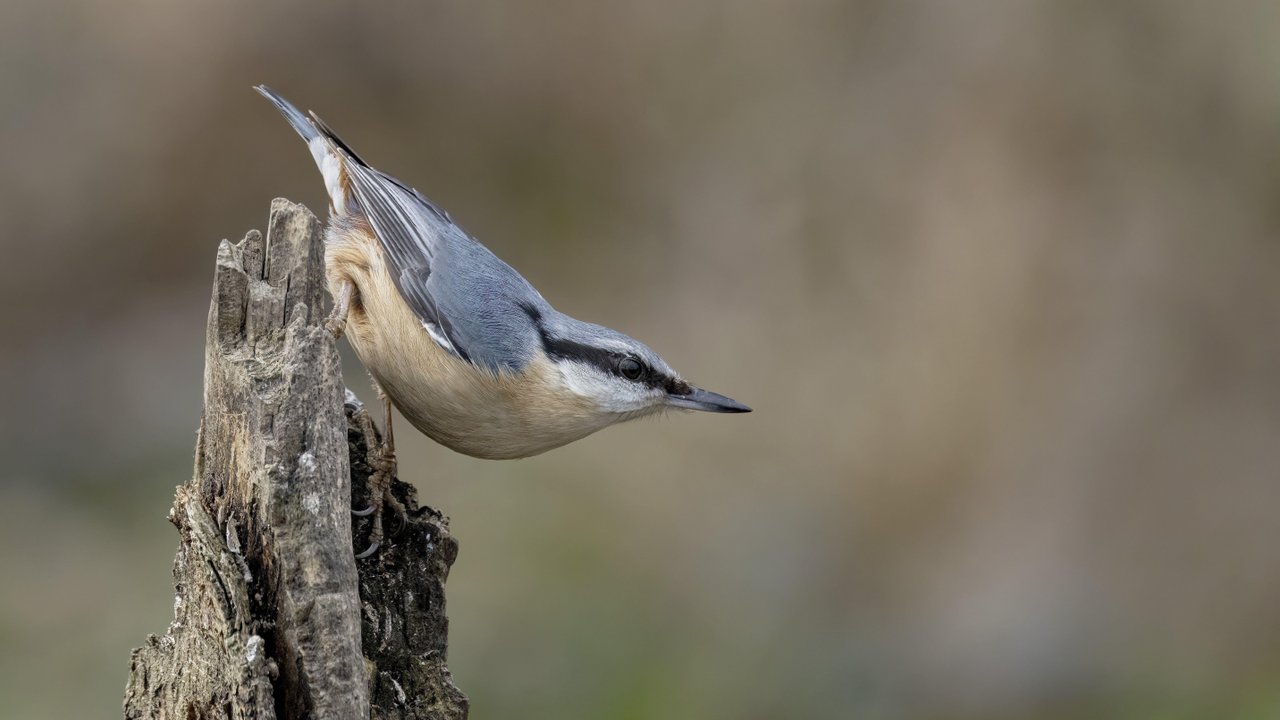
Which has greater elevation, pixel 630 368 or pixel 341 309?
pixel 341 309

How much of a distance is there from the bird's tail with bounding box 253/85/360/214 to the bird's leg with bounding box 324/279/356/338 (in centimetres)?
38

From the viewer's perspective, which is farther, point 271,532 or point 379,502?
point 379,502

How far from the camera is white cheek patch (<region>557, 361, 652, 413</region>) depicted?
3260 millimetres

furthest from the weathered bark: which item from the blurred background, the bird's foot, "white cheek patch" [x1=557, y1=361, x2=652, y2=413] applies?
the blurred background

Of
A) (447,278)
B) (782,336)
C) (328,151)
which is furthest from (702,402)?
(782,336)

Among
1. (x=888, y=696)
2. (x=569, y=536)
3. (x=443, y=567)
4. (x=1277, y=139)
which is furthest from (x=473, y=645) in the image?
(x=1277, y=139)

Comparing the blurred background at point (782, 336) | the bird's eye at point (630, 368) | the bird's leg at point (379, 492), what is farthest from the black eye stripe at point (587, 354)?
the blurred background at point (782, 336)

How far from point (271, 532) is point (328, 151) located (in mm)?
2116

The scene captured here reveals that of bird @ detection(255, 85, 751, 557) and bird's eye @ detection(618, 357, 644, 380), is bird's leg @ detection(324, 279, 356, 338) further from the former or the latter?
bird's eye @ detection(618, 357, 644, 380)

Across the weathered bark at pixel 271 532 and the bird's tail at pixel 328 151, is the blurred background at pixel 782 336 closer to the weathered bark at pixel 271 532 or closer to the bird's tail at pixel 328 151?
the bird's tail at pixel 328 151

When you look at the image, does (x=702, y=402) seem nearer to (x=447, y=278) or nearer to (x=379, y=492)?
(x=447, y=278)

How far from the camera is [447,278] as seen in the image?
11.2ft

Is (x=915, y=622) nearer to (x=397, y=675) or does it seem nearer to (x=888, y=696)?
(x=888, y=696)

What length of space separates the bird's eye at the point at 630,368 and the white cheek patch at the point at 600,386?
0.02 metres
